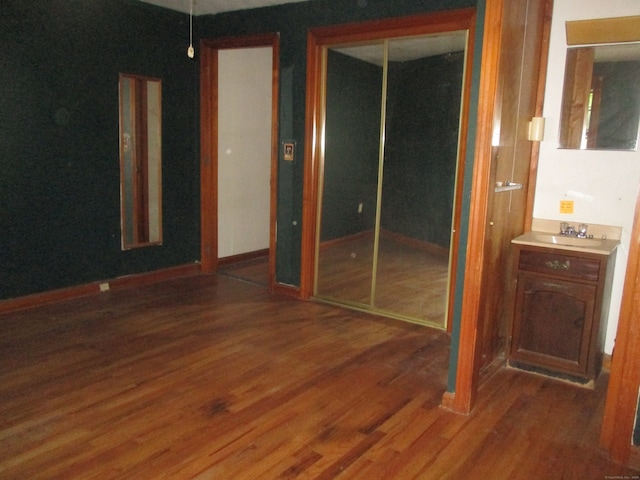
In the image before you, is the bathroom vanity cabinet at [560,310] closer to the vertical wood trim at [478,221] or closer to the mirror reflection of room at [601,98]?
the vertical wood trim at [478,221]

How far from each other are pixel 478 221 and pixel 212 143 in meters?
3.56

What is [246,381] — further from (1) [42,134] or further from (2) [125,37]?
(2) [125,37]

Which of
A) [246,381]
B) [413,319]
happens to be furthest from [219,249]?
[246,381]

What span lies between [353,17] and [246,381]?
304cm

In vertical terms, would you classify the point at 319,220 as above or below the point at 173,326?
above

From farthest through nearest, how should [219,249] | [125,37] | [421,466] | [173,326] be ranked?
[219,249]
[125,37]
[173,326]
[421,466]

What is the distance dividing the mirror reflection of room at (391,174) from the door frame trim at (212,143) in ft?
1.63

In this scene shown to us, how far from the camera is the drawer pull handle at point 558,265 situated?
303 cm

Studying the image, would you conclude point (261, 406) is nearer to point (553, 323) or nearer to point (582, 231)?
point (553, 323)

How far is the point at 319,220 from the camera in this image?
15.4 ft

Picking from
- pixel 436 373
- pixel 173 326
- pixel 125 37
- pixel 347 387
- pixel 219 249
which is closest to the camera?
pixel 347 387

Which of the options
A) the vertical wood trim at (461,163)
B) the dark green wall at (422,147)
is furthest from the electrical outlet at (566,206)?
the dark green wall at (422,147)

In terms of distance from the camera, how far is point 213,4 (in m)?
4.66

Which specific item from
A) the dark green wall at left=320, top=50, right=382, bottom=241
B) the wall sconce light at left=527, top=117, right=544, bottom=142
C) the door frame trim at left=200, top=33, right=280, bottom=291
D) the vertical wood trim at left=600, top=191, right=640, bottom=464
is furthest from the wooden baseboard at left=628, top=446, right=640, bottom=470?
the door frame trim at left=200, top=33, right=280, bottom=291
